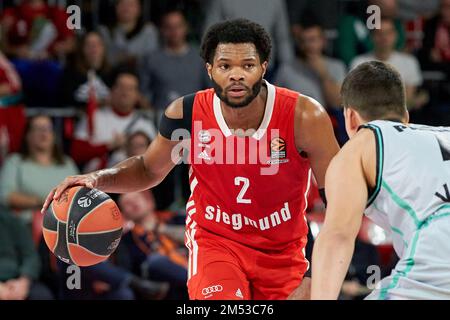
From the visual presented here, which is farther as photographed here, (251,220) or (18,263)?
(18,263)

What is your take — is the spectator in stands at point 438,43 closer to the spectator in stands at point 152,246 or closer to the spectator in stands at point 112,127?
the spectator in stands at point 112,127

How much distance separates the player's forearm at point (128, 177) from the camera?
497 cm

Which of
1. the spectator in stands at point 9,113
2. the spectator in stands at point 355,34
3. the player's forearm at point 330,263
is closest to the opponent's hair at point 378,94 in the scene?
the player's forearm at point 330,263

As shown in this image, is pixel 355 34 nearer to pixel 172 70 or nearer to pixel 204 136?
pixel 172 70

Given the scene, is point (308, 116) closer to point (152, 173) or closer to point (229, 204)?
point (229, 204)

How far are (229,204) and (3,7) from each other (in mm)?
5321

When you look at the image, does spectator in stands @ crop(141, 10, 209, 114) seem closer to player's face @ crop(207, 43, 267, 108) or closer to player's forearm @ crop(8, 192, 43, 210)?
player's forearm @ crop(8, 192, 43, 210)

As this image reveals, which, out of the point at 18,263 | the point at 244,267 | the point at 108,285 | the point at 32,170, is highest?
the point at 244,267

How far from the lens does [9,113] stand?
324 inches

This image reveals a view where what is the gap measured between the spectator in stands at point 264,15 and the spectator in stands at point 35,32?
141 centimetres

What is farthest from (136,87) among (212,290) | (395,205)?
(395,205)

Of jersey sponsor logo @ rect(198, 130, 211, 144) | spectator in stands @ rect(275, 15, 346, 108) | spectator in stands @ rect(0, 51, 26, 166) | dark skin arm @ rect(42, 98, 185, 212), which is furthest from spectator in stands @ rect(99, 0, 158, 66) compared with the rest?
jersey sponsor logo @ rect(198, 130, 211, 144)

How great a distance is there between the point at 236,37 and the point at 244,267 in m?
1.16

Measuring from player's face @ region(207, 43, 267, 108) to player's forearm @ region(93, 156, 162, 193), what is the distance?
686mm
